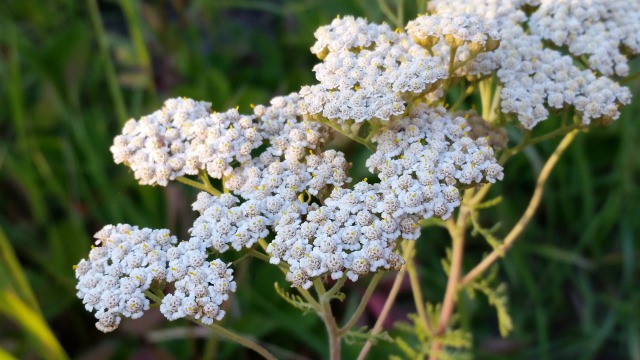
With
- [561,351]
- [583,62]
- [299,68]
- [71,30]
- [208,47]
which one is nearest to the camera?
[583,62]

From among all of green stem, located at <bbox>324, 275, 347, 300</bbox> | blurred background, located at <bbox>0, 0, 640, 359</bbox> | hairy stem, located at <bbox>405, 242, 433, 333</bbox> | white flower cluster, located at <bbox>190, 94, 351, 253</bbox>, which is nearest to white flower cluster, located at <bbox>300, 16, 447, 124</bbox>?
white flower cluster, located at <bbox>190, 94, 351, 253</bbox>

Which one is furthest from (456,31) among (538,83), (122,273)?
(122,273)

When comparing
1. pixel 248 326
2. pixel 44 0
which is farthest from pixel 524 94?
pixel 44 0

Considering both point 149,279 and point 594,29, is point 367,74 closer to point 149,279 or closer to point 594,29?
point 149,279

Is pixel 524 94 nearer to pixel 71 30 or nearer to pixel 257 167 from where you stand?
pixel 257 167

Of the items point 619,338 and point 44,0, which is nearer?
point 619,338
